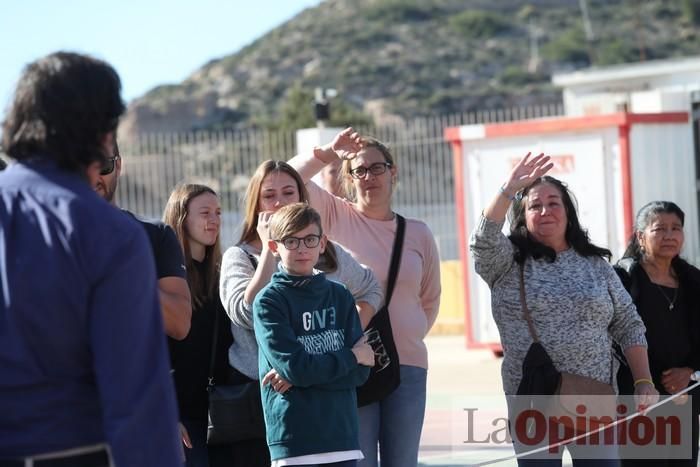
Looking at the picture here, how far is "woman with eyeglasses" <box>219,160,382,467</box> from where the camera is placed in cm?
473

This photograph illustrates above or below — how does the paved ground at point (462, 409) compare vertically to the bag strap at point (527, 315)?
below

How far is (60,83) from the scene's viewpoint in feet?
8.59

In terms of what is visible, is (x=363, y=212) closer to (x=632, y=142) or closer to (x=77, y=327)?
(x=77, y=327)

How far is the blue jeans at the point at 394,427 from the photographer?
5.11 m

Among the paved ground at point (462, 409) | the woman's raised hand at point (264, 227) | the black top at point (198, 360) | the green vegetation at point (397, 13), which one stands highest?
the green vegetation at point (397, 13)

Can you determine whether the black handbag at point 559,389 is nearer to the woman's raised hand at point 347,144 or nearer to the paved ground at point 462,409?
the woman's raised hand at point 347,144

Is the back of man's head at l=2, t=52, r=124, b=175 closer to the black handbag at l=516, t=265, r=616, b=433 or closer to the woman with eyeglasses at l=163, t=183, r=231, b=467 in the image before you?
the woman with eyeglasses at l=163, t=183, r=231, b=467

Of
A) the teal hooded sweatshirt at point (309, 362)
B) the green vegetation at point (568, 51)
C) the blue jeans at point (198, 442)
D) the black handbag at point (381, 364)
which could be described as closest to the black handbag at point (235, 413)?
the blue jeans at point (198, 442)

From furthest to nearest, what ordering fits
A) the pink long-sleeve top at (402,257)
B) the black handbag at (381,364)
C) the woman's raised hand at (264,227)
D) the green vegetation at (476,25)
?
the green vegetation at (476,25), the pink long-sleeve top at (402,257), the black handbag at (381,364), the woman's raised hand at (264,227)

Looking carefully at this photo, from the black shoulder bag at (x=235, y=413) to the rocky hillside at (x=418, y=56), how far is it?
1996 inches

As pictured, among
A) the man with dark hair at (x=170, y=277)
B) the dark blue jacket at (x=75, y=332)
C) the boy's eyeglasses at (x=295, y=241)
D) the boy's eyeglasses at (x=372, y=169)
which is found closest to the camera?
the dark blue jacket at (x=75, y=332)

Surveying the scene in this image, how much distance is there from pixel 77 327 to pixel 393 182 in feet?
10.0

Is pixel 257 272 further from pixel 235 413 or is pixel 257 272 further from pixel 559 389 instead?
pixel 559 389

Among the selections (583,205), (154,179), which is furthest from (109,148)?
(154,179)
